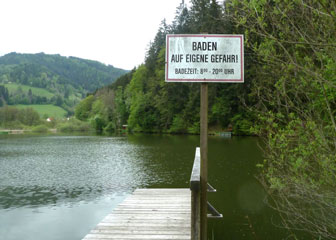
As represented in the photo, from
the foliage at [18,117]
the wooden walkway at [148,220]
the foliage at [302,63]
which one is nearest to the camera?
the foliage at [302,63]

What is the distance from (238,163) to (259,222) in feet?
33.2

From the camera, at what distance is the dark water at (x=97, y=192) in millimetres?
7492

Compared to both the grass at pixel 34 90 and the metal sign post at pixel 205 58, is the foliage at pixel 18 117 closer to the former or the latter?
the grass at pixel 34 90

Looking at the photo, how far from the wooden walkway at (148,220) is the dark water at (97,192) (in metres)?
1.16

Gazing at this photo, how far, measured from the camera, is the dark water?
24.6 feet

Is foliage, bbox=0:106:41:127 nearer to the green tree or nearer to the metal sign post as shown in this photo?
the green tree

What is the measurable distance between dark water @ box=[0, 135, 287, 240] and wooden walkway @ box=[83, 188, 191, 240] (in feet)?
3.82

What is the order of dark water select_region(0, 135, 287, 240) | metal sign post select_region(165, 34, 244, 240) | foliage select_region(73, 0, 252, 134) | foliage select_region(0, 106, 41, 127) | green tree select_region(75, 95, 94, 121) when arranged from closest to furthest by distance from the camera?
metal sign post select_region(165, 34, 244, 240) < dark water select_region(0, 135, 287, 240) < foliage select_region(73, 0, 252, 134) < foliage select_region(0, 106, 41, 127) < green tree select_region(75, 95, 94, 121)

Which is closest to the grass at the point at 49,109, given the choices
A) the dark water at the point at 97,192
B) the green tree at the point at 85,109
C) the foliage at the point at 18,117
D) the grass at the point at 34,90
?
the grass at the point at 34,90

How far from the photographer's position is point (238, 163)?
17.5m

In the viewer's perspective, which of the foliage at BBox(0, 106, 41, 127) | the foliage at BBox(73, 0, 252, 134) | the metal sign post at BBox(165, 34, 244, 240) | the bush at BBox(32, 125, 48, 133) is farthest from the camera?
the foliage at BBox(0, 106, 41, 127)

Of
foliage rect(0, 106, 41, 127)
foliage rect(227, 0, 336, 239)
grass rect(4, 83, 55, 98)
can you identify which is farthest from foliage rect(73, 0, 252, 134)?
grass rect(4, 83, 55, 98)

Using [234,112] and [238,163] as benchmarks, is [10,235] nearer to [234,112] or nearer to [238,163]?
[238,163]

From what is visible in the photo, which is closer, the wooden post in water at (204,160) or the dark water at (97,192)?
the wooden post in water at (204,160)
